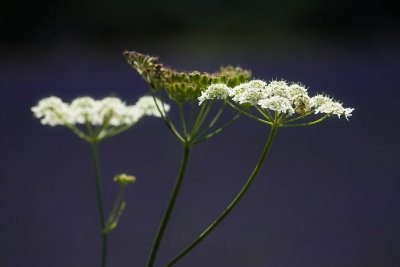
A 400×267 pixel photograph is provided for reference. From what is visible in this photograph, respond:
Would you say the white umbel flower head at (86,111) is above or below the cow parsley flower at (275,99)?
below

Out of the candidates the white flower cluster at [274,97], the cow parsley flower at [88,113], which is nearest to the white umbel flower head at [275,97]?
the white flower cluster at [274,97]

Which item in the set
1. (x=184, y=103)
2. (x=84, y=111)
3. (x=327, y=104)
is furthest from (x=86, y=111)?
(x=327, y=104)

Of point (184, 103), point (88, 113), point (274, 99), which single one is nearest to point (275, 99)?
point (274, 99)

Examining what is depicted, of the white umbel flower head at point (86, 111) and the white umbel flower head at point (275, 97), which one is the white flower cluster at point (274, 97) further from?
the white umbel flower head at point (86, 111)

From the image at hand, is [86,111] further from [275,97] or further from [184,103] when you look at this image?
[275,97]

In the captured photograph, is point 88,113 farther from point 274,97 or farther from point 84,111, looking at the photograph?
point 274,97

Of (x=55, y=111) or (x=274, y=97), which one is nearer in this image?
(x=274, y=97)

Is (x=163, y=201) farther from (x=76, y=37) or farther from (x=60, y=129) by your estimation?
(x=76, y=37)

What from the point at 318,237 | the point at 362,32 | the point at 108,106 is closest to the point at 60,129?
the point at 318,237
